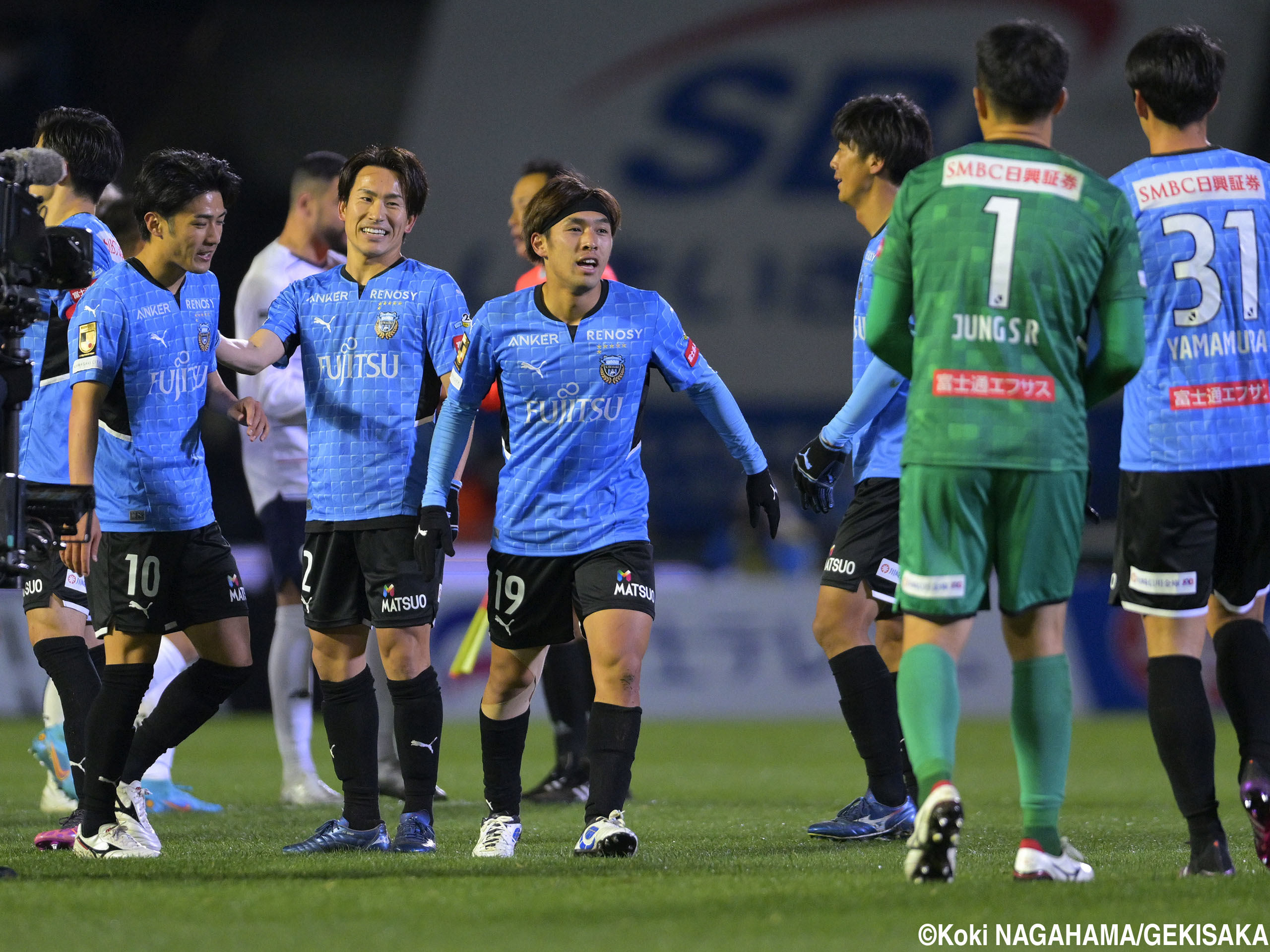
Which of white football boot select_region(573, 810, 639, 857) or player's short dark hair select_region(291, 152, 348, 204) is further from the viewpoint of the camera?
player's short dark hair select_region(291, 152, 348, 204)

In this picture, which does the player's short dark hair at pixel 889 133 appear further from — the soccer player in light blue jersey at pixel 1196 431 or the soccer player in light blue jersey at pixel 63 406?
the soccer player in light blue jersey at pixel 63 406

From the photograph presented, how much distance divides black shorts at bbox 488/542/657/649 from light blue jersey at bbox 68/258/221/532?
3.30 ft

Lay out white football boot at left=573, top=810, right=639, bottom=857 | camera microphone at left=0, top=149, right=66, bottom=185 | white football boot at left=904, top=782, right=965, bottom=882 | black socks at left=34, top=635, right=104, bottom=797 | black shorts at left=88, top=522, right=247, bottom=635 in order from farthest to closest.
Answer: black socks at left=34, top=635, right=104, bottom=797
black shorts at left=88, top=522, right=247, bottom=635
white football boot at left=573, top=810, right=639, bottom=857
camera microphone at left=0, top=149, right=66, bottom=185
white football boot at left=904, top=782, right=965, bottom=882

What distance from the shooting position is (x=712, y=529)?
683 inches

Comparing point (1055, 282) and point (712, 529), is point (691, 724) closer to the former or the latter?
point (712, 529)

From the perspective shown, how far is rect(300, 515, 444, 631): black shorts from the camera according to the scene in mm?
5008

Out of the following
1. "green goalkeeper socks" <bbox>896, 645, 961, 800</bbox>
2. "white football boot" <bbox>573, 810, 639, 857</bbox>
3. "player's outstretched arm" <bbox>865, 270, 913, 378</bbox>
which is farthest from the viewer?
"white football boot" <bbox>573, 810, 639, 857</bbox>

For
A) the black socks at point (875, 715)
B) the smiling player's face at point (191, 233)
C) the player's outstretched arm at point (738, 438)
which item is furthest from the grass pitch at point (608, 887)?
the smiling player's face at point (191, 233)

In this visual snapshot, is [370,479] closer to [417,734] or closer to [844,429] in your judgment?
[417,734]

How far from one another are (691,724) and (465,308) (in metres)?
6.78

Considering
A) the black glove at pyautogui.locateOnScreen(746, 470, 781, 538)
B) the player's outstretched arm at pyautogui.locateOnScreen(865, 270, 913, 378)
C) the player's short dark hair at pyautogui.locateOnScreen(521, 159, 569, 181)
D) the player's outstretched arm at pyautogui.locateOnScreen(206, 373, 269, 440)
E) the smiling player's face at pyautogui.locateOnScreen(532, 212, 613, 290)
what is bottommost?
the black glove at pyautogui.locateOnScreen(746, 470, 781, 538)

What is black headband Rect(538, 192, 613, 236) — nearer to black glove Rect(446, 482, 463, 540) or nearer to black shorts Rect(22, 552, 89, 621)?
black glove Rect(446, 482, 463, 540)

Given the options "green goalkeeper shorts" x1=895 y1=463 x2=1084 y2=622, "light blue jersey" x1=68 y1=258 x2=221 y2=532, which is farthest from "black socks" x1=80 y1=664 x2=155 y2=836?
"green goalkeeper shorts" x1=895 y1=463 x2=1084 y2=622

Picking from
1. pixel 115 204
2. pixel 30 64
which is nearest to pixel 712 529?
pixel 30 64
